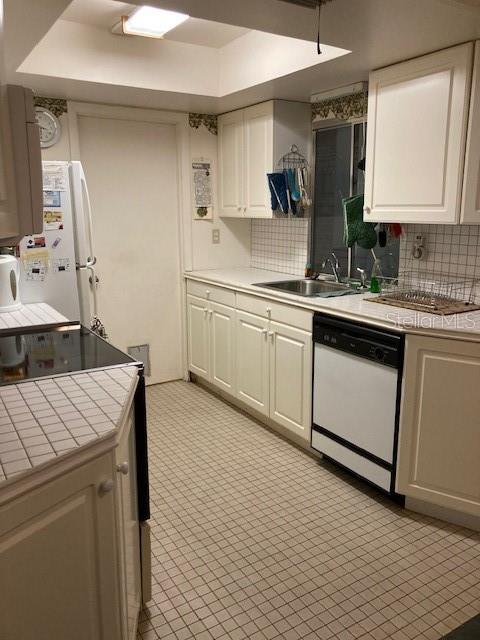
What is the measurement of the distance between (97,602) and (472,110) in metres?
2.44

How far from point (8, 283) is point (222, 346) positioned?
5.25 ft

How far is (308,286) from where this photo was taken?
147 inches

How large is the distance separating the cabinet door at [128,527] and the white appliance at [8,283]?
1495mm

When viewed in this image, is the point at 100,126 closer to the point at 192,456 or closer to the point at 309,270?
the point at 309,270

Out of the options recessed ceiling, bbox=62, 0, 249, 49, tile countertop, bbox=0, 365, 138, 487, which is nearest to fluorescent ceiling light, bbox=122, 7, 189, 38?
recessed ceiling, bbox=62, 0, 249, 49

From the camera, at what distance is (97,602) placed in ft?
4.38

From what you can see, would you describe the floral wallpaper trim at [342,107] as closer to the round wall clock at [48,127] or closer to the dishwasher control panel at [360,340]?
the dishwasher control panel at [360,340]

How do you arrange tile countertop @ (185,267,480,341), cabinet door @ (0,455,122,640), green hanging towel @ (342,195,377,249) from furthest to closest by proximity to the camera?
green hanging towel @ (342,195,377,249), tile countertop @ (185,267,480,341), cabinet door @ (0,455,122,640)

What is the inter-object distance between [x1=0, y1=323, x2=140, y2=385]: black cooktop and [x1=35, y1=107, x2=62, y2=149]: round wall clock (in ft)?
5.57

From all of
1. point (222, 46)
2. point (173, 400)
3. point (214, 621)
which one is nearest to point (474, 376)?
point (214, 621)

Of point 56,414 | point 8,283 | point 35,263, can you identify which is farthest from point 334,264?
point 56,414

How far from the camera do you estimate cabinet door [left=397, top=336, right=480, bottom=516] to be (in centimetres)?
228

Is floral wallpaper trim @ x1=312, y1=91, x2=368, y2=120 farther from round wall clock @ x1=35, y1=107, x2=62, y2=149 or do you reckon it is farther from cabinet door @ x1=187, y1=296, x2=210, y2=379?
round wall clock @ x1=35, y1=107, x2=62, y2=149

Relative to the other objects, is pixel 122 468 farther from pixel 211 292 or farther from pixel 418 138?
pixel 211 292
